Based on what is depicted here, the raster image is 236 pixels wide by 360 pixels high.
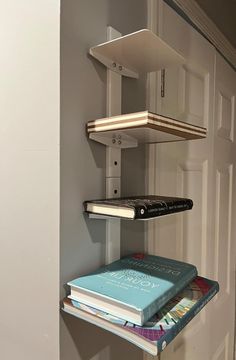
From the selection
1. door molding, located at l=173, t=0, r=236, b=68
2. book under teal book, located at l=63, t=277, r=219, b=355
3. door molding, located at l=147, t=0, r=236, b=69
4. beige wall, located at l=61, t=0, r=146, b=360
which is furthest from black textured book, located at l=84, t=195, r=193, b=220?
door molding, located at l=173, t=0, r=236, b=68

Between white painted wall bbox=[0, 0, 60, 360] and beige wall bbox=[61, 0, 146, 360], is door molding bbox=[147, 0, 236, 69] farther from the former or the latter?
white painted wall bbox=[0, 0, 60, 360]

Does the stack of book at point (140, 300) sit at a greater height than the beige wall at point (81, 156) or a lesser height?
lesser

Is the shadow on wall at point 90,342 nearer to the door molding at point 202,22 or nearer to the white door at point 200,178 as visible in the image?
the white door at point 200,178

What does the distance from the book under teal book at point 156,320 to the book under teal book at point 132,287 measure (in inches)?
0.4

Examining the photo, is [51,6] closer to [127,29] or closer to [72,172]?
[127,29]

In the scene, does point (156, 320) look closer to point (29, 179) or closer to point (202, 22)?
point (29, 179)

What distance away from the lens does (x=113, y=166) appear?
595mm

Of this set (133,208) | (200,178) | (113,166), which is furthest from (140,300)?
(200,178)

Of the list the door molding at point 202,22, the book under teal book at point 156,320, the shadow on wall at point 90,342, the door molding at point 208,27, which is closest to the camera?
the book under teal book at point 156,320

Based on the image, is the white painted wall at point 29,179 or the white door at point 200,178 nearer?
the white painted wall at point 29,179

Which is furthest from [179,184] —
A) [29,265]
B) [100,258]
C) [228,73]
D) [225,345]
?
[225,345]

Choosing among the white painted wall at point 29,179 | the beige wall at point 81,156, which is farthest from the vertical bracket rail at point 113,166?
the white painted wall at point 29,179

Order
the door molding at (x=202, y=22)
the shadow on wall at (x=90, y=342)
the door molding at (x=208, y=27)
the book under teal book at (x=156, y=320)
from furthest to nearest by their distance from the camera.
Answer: the door molding at (x=208, y=27) < the door molding at (x=202, y=22) < the shadow on wall at (x=90, y=342) < the book under teal book at (x=156, y=320)

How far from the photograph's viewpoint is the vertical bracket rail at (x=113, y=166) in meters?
0.58
